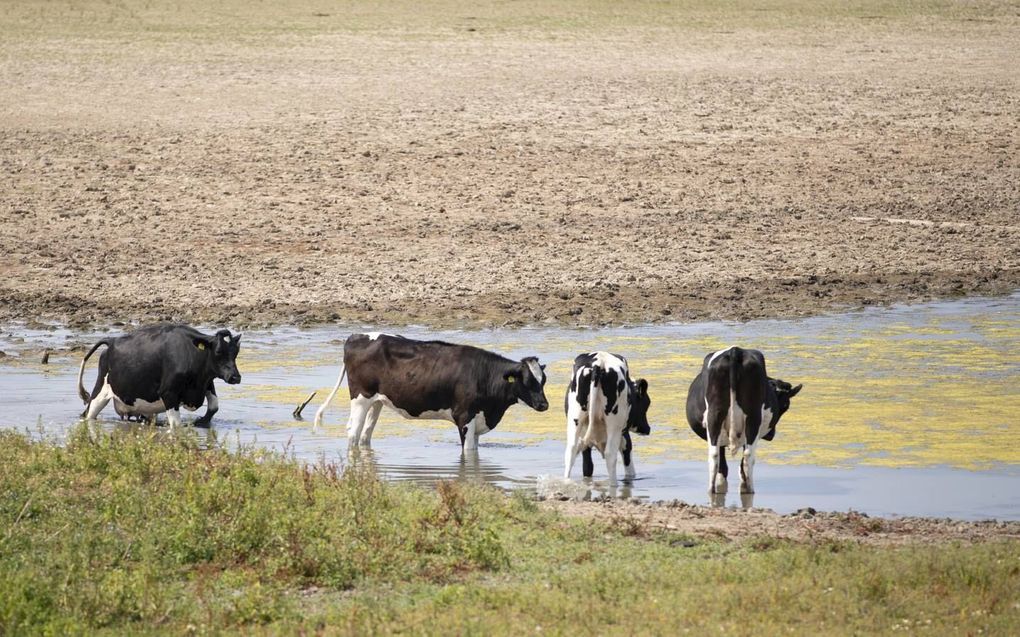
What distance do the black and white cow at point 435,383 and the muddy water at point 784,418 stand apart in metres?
0.33

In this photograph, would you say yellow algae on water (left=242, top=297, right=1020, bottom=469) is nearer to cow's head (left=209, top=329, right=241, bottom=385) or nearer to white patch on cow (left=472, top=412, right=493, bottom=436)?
white patch on cow (left=472, top=412, right=493, bottom=436)

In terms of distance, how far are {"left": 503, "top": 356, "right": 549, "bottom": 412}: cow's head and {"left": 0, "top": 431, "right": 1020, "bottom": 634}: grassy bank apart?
130 inches

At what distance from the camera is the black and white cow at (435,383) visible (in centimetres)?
1554

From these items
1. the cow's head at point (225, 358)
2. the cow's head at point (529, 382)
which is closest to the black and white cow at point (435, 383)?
the cow's head at point (529, 382)

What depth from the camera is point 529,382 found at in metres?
15.5

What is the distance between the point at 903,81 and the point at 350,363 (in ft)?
69.5

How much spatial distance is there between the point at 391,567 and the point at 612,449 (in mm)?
4174

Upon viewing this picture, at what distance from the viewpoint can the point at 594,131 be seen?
29953mm

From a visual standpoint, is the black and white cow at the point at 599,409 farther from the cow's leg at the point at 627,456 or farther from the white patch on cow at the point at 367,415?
the white patch on cow at the point at 367,415

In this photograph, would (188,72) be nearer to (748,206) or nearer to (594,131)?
(594,131)

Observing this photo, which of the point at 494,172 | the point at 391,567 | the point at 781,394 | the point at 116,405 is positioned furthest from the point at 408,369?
the point at 494,172

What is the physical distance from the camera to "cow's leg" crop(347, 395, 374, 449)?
1550cm

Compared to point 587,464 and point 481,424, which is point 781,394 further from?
point 481,424

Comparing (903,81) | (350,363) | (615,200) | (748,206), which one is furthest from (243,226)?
(903,81)
